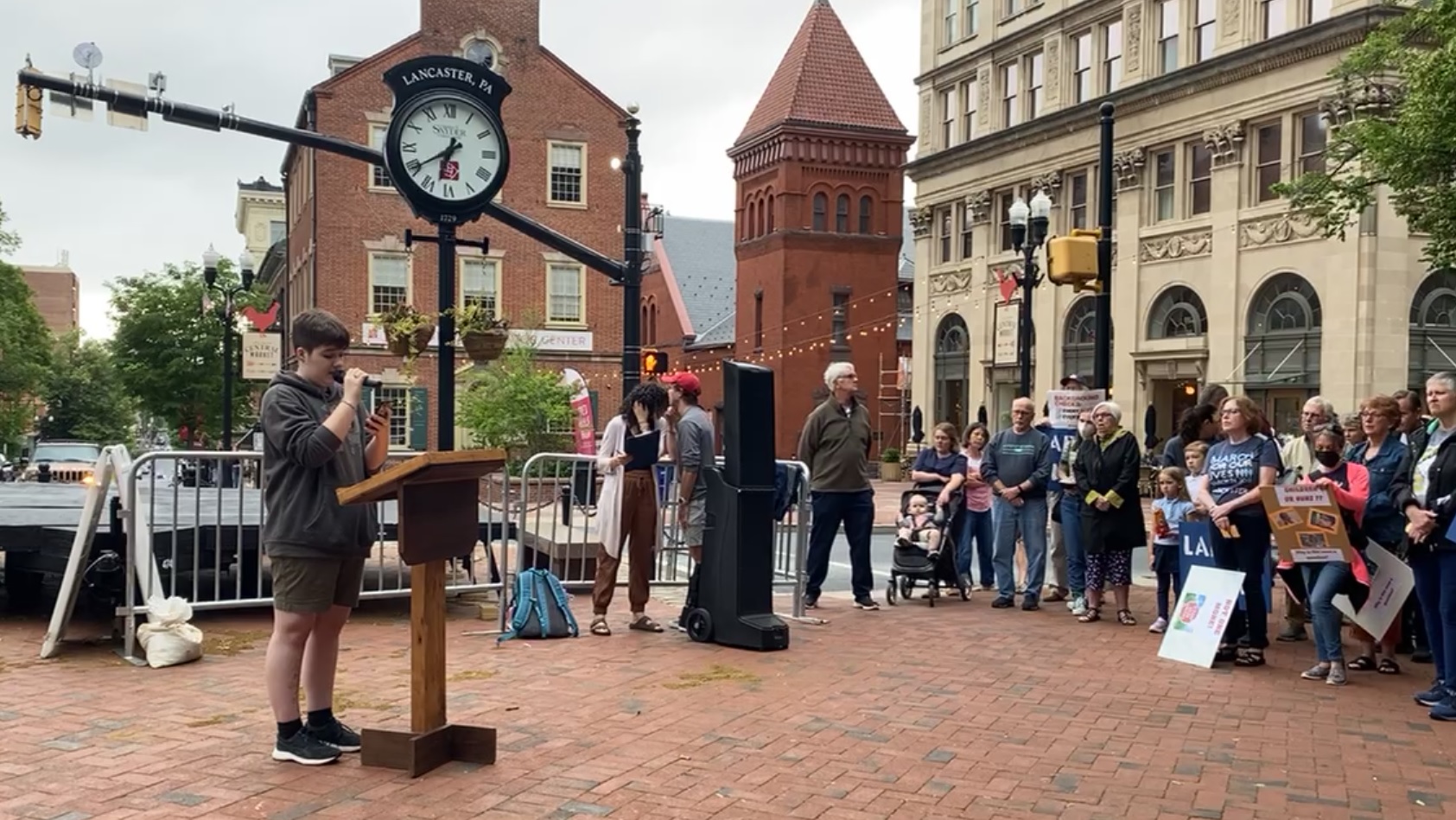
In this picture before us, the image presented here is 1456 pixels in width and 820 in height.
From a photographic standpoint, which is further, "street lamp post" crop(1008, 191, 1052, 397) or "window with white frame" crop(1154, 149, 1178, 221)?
"window with white frame" crop(1154, 149, 1178, 221)

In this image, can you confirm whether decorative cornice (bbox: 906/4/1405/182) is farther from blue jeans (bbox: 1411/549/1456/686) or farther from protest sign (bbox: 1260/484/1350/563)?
blue jeans (bbox: 1411/549/1456/686)

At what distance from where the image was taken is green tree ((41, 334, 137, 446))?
82375 millimetres

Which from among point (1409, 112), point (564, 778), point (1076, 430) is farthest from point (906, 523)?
point (1409, 112)

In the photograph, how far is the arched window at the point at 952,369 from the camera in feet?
140

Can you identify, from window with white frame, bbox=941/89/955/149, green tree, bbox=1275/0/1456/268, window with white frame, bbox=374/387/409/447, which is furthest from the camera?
window with white frame, bbox=941/89/955/149

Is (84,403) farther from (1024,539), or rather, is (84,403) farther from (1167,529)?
(1167,529)

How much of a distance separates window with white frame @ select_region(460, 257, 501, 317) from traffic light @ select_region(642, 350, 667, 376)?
77.2 feet

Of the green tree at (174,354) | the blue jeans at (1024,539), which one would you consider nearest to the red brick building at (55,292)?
the green tree at (174,354)

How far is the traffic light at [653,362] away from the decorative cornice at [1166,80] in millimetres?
18941

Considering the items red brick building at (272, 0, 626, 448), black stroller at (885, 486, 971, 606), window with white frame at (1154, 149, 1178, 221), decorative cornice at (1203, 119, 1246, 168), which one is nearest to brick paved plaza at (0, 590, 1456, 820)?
black stroller at (885, 486, 971, 606)

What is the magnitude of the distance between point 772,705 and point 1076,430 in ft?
21.8

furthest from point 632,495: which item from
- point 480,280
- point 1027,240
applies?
point 480,280

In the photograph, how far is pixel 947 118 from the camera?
44000 millimetres

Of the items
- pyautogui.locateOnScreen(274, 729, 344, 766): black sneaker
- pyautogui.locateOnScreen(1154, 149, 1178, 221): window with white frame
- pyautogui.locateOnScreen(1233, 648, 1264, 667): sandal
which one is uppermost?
pyautogui.locateOnScreen(1154, 149, 1178, 221): window with white frame
